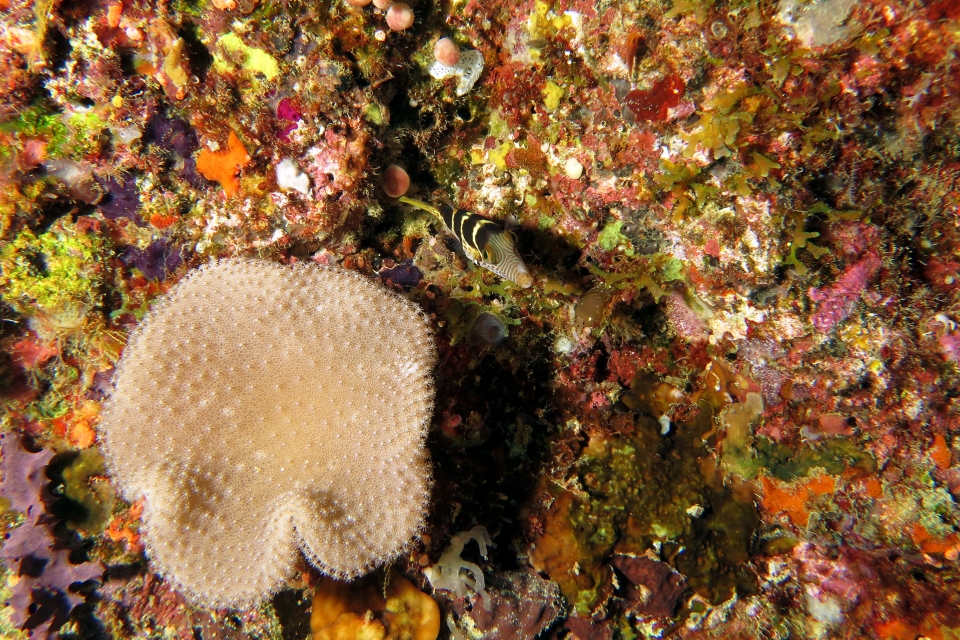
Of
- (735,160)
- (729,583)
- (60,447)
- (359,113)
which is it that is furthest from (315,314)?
(729,583)

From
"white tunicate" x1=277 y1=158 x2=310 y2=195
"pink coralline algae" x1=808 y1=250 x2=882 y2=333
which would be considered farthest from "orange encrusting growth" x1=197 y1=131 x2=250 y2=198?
"pink coralline algae" x1=808 y1=250 x2=882 y2=333

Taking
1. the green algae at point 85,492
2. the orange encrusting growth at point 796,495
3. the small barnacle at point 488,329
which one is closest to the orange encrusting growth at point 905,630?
the orange encrusting growth at point 796,495

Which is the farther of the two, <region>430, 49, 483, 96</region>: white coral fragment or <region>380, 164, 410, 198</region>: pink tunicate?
<region>380, 164, 410, 198</region>: pink tunicate

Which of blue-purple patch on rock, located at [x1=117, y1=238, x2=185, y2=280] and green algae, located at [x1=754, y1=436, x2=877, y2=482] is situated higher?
green algae, located at [x1=754, y1=436, x2=877, y2=482]

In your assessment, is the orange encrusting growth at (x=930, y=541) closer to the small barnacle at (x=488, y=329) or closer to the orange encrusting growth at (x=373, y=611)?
the small barnacle at (x=488, y=329)

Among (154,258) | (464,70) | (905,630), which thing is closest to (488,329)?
(464,70)

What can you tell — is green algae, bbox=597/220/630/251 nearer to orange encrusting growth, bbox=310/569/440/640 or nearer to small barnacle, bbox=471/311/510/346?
small barnacle, bbox=471/311/510/346
